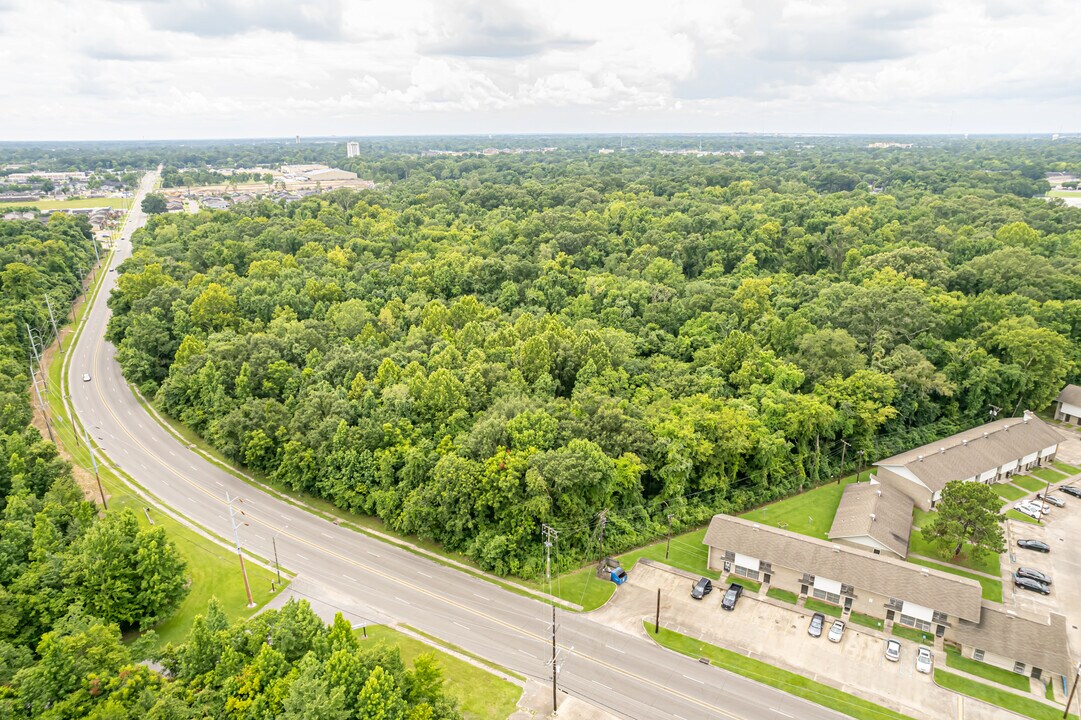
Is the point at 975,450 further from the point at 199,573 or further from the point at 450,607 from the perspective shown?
the point at 199,573

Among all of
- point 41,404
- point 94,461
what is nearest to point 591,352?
point 94,461

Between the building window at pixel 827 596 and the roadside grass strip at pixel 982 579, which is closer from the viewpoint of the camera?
the building window at pixel 827 596

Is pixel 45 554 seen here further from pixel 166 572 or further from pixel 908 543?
pixel 908 543

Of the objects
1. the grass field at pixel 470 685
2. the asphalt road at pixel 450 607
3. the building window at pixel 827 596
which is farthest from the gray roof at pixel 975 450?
the grass field at pixel 470 685

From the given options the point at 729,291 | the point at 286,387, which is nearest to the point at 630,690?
the point at 286,387

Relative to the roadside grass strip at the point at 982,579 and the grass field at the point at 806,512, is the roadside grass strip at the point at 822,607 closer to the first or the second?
the grass field at the point at 806,512

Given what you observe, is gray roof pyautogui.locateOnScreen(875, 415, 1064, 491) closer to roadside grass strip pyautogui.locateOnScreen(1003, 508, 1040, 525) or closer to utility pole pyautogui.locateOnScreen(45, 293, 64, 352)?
roadside grass strip pyautogui.locateOnScreen(1003, 508, 1040, 525)

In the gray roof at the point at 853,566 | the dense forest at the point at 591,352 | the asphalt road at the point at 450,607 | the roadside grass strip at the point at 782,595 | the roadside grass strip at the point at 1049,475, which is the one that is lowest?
the asphalt road at the point at 450,607
